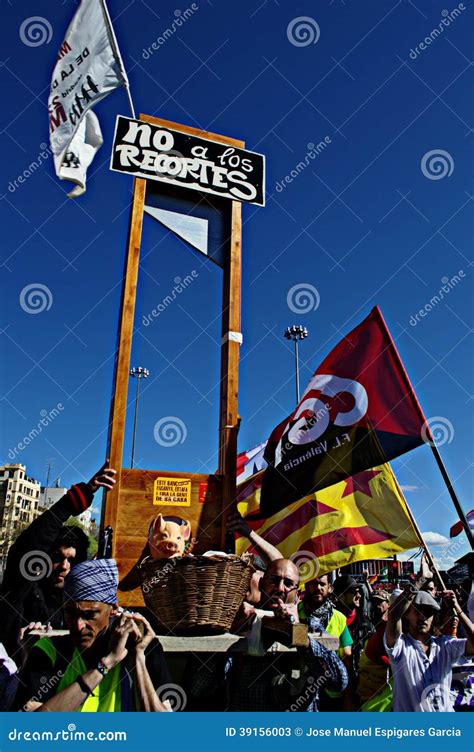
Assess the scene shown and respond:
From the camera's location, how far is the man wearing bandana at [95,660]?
214 cm

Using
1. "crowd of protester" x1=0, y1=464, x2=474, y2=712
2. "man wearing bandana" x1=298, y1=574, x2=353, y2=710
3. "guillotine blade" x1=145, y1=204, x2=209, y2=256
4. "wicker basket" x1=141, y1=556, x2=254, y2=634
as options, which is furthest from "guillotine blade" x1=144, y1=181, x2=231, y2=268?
"wicker basket" x1=141, y1=556, x2=254, y2=634

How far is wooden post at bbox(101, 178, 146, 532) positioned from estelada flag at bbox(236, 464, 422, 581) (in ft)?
4.47

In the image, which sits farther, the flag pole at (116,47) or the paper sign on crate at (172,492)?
the flag pole at (116,47)

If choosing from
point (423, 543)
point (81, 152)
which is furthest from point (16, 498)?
point (423, 543)

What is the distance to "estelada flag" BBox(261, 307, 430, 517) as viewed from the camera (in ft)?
14.6

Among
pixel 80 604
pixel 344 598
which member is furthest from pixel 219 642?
pixel 344 598

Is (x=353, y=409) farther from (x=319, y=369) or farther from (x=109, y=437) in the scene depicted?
(x=109, y=437)

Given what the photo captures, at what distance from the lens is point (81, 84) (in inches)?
214

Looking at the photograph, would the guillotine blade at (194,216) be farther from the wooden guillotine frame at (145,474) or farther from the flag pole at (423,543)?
the flag pole at (423,543)

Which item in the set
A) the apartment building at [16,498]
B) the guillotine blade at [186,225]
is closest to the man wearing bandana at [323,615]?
the guillotine blade at [186,225]

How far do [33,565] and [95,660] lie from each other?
3.90 ft

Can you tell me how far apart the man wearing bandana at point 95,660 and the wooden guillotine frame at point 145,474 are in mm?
1150

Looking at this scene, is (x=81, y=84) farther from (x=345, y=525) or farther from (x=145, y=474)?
(x=345, y=525)

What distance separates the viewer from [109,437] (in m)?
4.08
